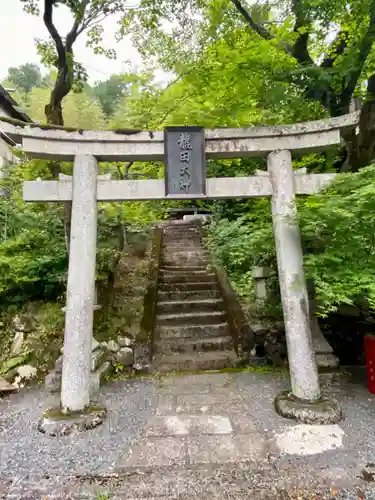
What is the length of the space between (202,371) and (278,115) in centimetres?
493

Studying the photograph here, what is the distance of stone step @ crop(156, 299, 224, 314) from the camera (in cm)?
719

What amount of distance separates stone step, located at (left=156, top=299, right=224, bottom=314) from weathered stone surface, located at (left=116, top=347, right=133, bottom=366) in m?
1.58

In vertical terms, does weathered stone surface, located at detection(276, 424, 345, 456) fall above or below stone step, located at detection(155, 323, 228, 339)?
below

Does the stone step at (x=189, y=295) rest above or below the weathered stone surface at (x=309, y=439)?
above

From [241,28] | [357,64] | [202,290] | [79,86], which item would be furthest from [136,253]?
[357,64]

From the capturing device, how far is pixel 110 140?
Answer: 14.5 feet

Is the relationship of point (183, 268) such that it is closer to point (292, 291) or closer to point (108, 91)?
point (292, 291)

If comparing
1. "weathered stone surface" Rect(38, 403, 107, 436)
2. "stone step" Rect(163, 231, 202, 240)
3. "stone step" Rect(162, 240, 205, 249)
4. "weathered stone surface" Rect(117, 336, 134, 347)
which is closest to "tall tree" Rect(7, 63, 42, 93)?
"stone step" Rect(163, 231, 202, 240)

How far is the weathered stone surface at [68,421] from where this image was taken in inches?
146

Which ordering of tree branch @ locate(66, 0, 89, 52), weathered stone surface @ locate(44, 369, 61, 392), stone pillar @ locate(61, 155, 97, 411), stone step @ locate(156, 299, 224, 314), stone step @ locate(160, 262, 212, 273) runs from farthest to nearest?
stone step @ locate(160, 262, 212, 273)
stone step @ locate(156, 299, 224, 314)
tree branch @ locate(66, 0, 89, 52)
weathered stone surface @ locate(44, 369, 61, 392)
stone pillar @ locate(61, 155, 97, 411)

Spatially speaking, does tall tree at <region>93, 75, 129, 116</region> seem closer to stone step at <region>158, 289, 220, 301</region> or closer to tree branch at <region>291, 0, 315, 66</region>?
tree branch at <region>291, 0, 315, 66</region>

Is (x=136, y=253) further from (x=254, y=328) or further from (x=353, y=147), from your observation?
(x=353, y=147)

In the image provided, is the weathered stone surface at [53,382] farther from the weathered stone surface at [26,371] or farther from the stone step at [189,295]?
the stone step at [189,295]

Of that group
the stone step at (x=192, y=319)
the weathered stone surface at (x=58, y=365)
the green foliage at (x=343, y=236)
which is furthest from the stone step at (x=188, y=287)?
the green foliage at (x=343, y=236)
